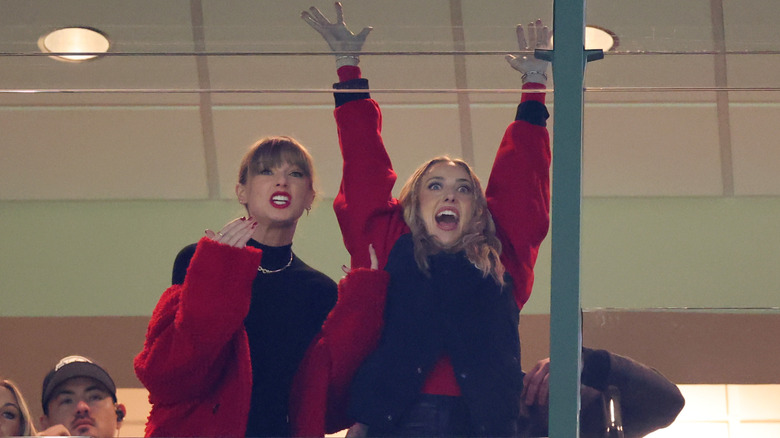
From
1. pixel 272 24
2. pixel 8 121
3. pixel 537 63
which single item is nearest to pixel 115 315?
pixel 8 121

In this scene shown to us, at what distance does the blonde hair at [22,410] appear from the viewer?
2.96 m

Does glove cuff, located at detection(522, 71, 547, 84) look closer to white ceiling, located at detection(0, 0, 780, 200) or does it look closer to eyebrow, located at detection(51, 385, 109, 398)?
white ceiling, located at detection(0, 0, 780, 200)

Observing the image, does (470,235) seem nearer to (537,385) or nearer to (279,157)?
(537,385)

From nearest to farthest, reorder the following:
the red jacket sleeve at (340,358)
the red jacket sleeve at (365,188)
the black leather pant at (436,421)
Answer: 1. the black leather pant at (436,421)
2. the red jacket sleeve at (340,358)
3. the red jacket sleeve at (365,188)

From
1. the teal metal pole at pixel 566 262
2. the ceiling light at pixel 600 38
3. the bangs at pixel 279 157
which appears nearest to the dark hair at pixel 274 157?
the bangs at pixel 279 157

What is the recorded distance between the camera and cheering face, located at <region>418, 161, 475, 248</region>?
3080 mm

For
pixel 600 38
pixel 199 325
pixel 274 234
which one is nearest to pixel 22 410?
pixel 199 325

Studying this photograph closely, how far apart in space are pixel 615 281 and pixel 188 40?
1386 mm

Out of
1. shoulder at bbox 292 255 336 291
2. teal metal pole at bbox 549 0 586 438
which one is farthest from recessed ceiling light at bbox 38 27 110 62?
teal metal pole at bbox 549 0 586 438

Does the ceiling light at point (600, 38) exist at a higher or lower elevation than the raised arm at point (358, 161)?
higher

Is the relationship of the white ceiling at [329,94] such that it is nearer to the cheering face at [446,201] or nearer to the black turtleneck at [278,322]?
the cheering face at [446,201]

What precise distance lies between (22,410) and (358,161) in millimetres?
1139

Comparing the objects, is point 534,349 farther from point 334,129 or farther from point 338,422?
point 334,129

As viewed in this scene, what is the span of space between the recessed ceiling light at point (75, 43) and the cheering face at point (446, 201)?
1012 mm
